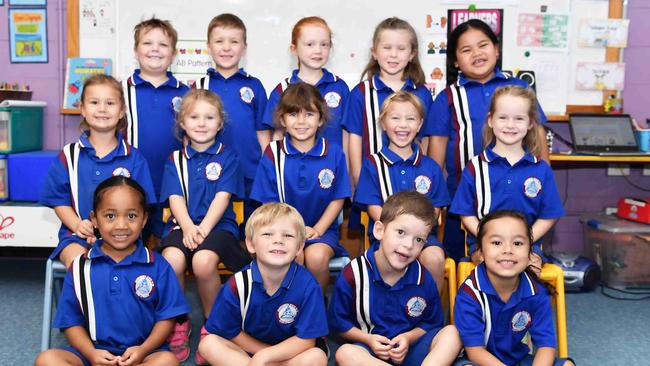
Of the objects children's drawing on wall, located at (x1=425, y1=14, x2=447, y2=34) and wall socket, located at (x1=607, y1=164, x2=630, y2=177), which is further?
wall socket, located at (x1=607, y1=164, x2=630, y2=177)

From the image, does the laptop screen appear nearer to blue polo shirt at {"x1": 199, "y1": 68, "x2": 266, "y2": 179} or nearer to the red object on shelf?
the red object on shelf

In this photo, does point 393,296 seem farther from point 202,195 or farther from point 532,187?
point 202,195

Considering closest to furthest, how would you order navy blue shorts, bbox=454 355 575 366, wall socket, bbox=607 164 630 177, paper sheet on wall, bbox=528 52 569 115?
navy blue shorts, bbox=454 355 575 366 → paper sheet on wall, bbox=528 52 569 115 → wall socket, bbox=607 164 630 177

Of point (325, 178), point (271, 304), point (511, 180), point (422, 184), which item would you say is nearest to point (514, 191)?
point (511, 180)

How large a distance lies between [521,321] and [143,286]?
3.88ft

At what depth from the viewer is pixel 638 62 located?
3615 millimetres

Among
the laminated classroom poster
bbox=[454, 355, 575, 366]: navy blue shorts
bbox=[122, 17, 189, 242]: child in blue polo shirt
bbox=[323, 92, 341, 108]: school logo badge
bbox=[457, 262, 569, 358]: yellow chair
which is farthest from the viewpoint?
the laminated classroom poster

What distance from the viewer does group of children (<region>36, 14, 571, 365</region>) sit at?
192 cm

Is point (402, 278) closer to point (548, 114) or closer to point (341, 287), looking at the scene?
point (341, 287)

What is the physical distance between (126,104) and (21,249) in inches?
65.4

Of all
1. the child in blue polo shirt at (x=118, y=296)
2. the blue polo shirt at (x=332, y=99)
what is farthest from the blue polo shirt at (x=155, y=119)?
the child in blue polo shirt at (x=118, y=296)

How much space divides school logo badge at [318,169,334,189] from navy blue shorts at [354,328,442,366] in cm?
65

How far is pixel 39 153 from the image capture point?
10.6ft

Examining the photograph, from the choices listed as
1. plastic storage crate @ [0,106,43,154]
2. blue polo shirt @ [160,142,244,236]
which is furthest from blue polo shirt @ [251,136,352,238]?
plastic storage crate @ [0,106,43,154]
